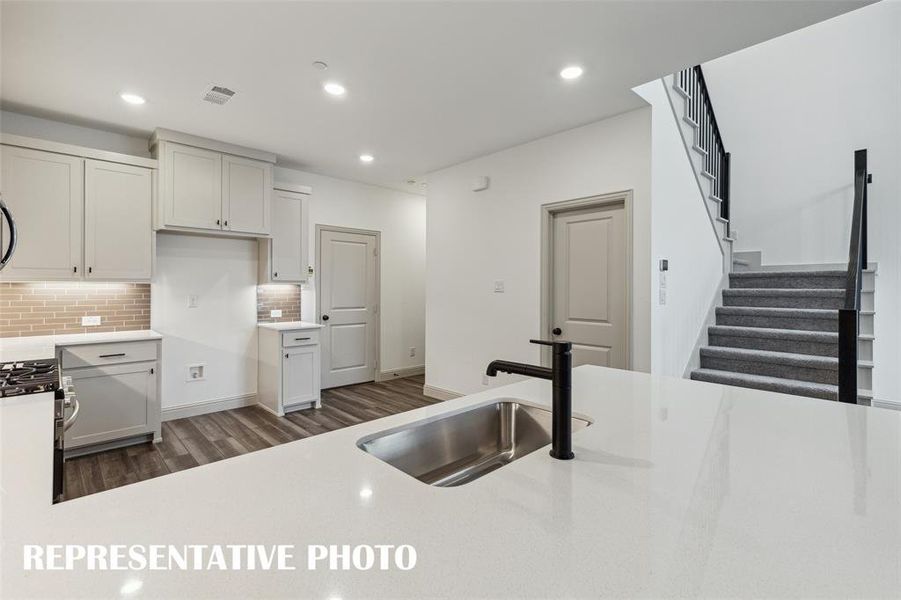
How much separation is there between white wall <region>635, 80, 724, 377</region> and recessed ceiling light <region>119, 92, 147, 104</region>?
3540 millimetres

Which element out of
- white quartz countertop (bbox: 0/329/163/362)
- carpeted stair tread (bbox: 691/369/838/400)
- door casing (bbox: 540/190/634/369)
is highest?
door casing (bbox: 540/190/634/369)

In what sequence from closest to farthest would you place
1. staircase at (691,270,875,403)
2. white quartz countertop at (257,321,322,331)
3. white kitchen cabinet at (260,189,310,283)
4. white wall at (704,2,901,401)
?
staircase at (691,270,875,403), white wall at (704,2,901,401), white quartz countertop at (257,321,322,331), white kitchen cabinet at (260,189,310,283)

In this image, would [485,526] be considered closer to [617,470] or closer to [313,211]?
[617,470]

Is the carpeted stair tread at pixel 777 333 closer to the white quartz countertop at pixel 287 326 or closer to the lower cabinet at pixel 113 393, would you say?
the white quartz countertop at pixel 287 326

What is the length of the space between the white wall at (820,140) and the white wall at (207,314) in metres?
5.61

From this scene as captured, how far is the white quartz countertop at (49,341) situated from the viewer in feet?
8.23

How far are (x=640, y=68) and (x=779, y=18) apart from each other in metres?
0.69

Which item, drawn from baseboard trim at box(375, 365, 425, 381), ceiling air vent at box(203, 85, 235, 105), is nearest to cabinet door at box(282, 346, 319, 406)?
baseboard trim at box(375, 365, 425, 381)

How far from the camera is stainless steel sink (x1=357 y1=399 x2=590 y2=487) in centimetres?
121

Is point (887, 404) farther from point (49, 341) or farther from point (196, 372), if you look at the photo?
point (49, 341)

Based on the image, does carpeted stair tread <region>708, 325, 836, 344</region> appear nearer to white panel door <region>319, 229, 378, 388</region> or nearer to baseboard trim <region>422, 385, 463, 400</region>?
baseboard trim <region>422, 385, 463, 400</region>

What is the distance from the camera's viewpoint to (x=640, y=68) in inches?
105

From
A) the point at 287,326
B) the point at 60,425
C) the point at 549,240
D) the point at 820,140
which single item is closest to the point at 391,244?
the point at 287,326

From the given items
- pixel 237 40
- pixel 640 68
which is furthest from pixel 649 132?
Answer: pixel 237 40
